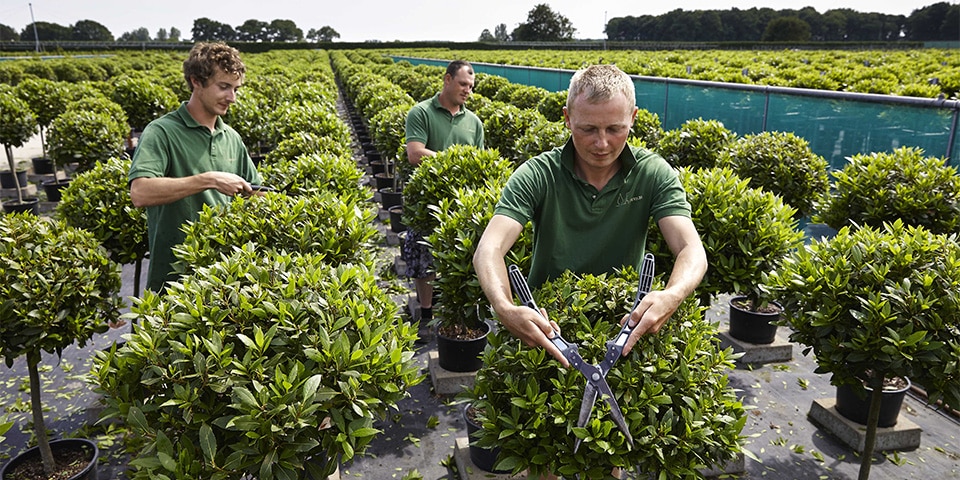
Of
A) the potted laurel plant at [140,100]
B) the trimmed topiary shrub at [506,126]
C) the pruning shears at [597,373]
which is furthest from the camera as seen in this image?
the potted laurel plant at [140,100]

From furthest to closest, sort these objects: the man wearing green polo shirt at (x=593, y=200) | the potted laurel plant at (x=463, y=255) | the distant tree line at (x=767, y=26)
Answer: the distant tree line at (x=767, y=26), the potted laurel plant at (x=463, y=255), the man wearing green polo shirt at (x=593, y=200)

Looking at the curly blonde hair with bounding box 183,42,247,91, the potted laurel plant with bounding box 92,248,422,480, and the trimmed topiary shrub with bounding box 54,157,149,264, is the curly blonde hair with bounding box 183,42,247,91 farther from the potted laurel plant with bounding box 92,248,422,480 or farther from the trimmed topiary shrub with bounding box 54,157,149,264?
the trimmed topiary shrub with bounding box 54,157,149,264

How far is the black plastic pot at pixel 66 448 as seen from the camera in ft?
13.0

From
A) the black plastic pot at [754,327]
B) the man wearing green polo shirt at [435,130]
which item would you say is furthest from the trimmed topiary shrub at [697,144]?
the man wearing green polo shirt at [435,130]

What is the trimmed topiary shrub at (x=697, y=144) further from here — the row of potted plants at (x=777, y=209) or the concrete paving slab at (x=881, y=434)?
the concrete paving slab at (x=881, y=434)

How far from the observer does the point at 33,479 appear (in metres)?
3.97

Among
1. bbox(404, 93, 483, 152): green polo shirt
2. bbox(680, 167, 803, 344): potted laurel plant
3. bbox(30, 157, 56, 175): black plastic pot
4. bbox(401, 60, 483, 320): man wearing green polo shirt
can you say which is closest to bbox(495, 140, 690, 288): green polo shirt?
bbox(680, 167, 803, 344): potted laurel plant

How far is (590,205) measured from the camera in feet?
9.50

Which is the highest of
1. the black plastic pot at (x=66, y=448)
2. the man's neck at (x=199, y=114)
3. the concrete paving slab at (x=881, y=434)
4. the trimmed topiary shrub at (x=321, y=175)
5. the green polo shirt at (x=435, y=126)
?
the man's neck at (x=199, y=114)

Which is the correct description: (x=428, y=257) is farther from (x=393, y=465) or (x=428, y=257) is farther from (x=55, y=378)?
(x=55, y=378)

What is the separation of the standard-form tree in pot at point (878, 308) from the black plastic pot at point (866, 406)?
851mm

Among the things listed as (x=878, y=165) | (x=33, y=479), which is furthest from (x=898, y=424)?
(x=33, y=479)

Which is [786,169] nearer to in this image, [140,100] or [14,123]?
[14,123]

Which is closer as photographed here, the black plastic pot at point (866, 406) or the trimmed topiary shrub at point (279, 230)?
the trimmed topiary shrub at point (279, 230)
